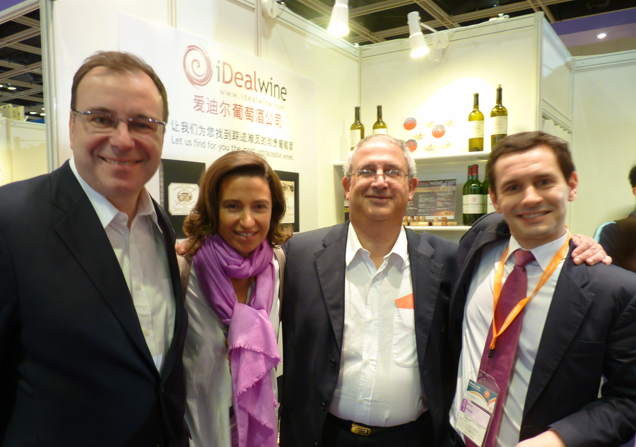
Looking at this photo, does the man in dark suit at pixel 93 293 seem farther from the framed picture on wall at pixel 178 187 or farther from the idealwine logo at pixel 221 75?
the idealwine logo at pixel 221 75

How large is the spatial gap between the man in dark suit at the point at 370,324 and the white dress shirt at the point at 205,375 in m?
0.33

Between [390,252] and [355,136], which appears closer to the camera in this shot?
[390,252]

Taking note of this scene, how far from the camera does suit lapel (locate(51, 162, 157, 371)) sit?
3.76 ft

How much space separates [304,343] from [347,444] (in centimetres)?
45

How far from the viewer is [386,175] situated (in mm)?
1924

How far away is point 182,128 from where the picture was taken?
2695 mm

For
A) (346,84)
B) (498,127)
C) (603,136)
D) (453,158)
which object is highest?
(346,84)

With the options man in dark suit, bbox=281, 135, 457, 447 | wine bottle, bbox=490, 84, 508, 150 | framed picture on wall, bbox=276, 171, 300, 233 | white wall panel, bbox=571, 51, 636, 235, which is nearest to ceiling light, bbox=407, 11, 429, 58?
wine bottle, bbox=490, 84, 508, 150

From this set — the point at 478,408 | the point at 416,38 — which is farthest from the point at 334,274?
the point at 416,38

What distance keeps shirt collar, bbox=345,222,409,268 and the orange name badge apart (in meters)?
0.15

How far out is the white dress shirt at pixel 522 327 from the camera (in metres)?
1.45

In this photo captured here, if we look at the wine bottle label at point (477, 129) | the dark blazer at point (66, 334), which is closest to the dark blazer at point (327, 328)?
the dark blazer at point (66, 334)

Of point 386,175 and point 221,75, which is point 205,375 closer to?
point 386,175

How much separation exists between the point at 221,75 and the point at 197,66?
21 cm
